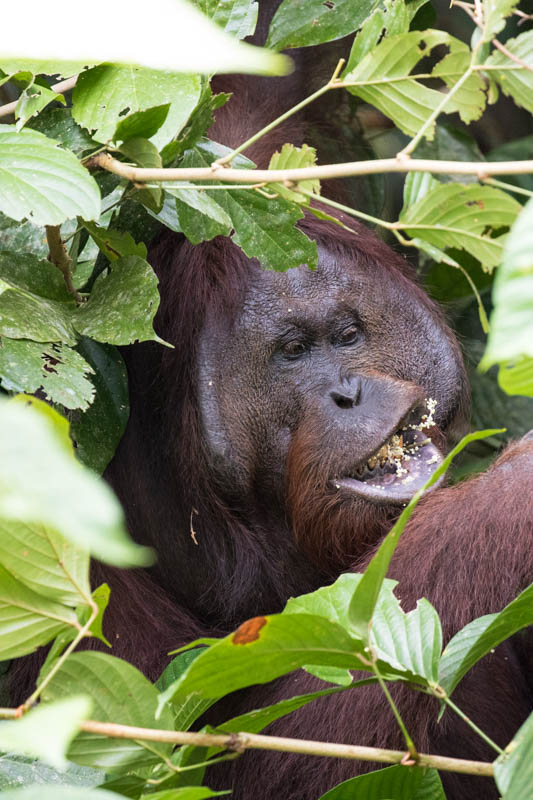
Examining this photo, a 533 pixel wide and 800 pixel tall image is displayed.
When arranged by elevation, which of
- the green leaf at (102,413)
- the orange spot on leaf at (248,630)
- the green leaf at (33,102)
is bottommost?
the green leaf at (102,413)

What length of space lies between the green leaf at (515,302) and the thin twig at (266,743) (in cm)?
52

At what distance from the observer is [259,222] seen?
57.9 inches

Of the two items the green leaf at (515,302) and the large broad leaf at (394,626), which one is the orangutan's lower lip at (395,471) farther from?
the green leaf at (515,302)

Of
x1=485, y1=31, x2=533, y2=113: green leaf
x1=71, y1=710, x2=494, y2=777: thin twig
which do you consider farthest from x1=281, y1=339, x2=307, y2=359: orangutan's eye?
x1=71, y1=710, x2=494, y2=777: thin twig

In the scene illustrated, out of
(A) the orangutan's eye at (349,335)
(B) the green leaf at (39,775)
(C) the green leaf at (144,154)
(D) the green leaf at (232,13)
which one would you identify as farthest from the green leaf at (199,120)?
(B) the green leaf at (39,775)

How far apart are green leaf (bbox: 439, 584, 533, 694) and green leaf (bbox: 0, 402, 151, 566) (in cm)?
65

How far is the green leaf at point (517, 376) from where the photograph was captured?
2.59 feet

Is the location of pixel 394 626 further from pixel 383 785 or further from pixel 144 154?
pixel 144 154

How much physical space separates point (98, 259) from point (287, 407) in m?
0.44

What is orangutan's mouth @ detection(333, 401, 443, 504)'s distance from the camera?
5.65 feet

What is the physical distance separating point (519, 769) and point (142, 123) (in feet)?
3.09

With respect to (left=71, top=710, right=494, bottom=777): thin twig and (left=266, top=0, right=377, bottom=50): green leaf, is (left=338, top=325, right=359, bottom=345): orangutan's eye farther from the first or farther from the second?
(left=71, top=710, right=494, bottom=777): thin twig

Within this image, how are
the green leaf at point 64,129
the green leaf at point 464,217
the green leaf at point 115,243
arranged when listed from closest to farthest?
the green leaf at point 464,217 → the green leaf at point 64,129 → the green leaf at point 115,243

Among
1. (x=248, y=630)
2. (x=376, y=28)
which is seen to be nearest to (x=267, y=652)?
(x=248, y=630)
